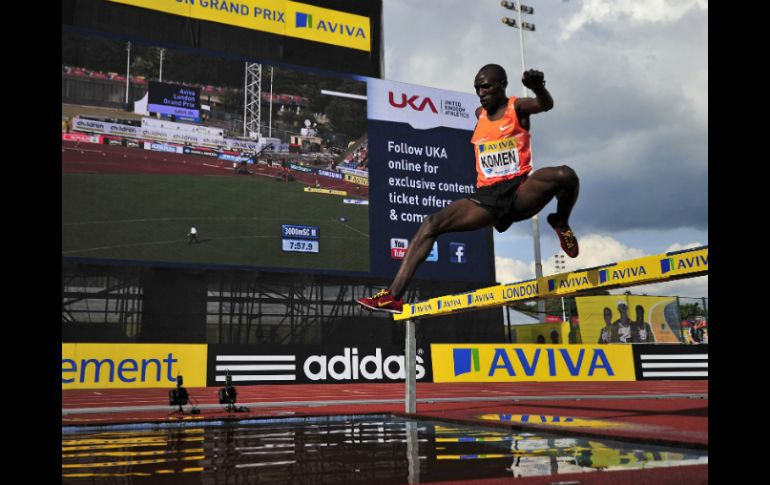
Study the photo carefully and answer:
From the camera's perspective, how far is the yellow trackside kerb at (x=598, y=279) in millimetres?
5895

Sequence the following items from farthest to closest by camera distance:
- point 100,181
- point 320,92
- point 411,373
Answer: point 320,92 → point 100,181 → point 411,373

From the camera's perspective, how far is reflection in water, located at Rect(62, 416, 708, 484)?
4789 mm

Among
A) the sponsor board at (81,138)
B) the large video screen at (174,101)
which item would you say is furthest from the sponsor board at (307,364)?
the large video screen at (174,101)

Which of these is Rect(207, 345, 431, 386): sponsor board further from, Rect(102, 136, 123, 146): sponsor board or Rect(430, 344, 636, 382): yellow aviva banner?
Rect(102, 136, 123, 146): sponsor board

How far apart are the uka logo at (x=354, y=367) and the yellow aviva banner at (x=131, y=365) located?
11.3 ft

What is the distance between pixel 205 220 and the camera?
20469mm

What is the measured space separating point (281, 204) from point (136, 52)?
6628 millimetres

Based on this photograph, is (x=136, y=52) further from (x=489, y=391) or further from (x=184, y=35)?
(x=489, y=391)

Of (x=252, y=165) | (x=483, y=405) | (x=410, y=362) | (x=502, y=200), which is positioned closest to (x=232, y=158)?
(x=252, y=165)

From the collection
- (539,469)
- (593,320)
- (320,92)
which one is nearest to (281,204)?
(320,92)

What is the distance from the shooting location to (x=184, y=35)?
23.1 m

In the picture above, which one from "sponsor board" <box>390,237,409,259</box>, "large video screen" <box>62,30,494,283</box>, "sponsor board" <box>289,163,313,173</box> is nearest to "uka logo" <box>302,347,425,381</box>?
"large video screen" <box>62,30,494,283</box>
